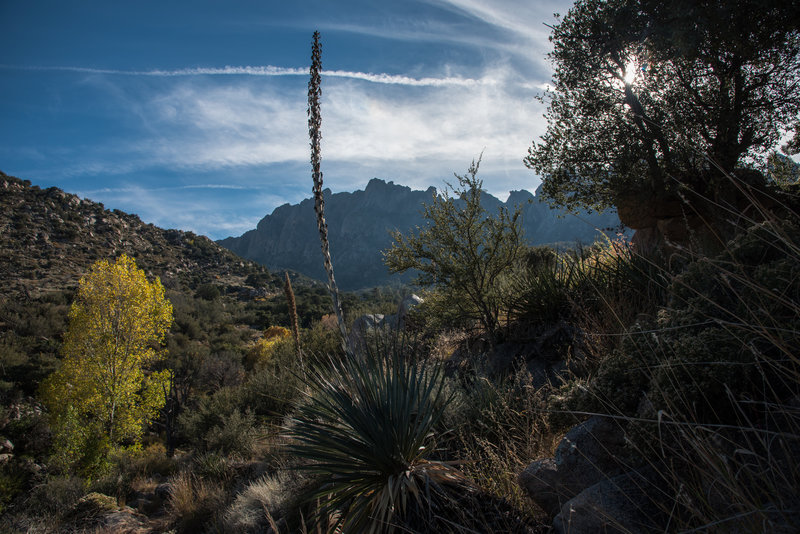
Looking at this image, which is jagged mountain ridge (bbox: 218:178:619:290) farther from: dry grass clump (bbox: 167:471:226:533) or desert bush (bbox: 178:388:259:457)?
dry grass clump (bbox: 167:471:226:533)

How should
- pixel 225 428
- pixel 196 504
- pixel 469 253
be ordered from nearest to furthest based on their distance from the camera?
pixel 196 504
pixel 469 253
pixel 225 428

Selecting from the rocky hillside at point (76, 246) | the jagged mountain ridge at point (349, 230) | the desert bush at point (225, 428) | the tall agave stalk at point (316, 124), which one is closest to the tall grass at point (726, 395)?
the tall agave stalk at point (316, 124)

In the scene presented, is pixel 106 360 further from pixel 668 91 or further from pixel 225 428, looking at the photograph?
pixel 668 91

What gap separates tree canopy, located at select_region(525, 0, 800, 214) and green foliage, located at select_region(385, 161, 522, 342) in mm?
3357

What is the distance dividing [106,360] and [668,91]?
72.0ft

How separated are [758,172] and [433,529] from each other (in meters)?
9.71

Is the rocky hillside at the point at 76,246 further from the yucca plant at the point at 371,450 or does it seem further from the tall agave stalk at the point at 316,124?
the yucca plant at the point at 371,450

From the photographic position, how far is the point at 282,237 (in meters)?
→ 140

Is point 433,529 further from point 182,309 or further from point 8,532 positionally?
point 182,309

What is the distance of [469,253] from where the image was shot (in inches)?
308

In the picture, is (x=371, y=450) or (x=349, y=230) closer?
(x=371, y=450)

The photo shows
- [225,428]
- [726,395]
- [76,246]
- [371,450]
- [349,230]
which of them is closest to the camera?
[726,395]

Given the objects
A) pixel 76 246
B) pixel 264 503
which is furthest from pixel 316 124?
pixel 76 246

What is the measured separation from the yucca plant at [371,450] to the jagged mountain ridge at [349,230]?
8832 cm
